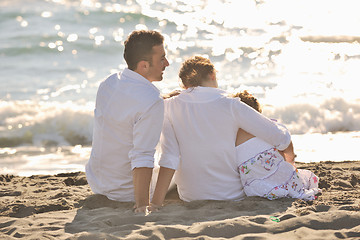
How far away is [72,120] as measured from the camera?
32.8 feet

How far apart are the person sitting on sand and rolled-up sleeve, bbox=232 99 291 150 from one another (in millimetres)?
75

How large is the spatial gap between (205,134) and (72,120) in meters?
6.14

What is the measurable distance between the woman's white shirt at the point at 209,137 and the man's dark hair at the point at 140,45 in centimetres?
45

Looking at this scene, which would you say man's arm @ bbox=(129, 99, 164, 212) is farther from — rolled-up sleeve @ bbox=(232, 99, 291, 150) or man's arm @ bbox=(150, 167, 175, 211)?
rolled-up sleeve @ bbox=(232, 99, 291, 150)

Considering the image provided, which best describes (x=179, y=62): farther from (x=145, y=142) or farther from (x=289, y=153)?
(x=145, y=142)

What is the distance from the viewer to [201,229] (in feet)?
11.6

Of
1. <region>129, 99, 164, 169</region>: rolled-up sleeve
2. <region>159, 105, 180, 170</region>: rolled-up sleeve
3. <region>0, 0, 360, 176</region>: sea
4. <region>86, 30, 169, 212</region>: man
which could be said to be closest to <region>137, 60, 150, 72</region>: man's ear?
<region>86, 30, 169, 212</region>: man

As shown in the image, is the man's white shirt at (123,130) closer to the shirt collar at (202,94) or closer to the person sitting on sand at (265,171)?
the shirt collar at (202,94)

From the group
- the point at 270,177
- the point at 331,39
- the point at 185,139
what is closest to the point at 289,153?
the point at 270,177

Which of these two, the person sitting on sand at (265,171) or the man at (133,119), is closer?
the man at (133,119)

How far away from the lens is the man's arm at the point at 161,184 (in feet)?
14.0

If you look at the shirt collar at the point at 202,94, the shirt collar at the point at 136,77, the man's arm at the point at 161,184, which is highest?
the shirt collar at the point at 136,77

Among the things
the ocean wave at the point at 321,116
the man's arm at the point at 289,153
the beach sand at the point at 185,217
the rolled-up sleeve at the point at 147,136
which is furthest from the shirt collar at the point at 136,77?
the ocean wave at the point at 321,116

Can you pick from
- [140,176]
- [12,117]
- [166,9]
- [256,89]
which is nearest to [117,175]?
[140,176]
